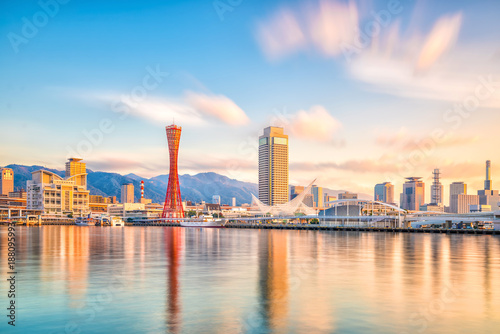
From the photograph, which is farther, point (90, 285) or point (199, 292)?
point (90, 285)

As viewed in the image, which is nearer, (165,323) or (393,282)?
(165,323)

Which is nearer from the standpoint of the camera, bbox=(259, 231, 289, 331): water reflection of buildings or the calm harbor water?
the calm harbor water

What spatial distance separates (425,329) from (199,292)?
10.5 metres

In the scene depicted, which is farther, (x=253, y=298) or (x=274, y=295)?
(x=274, y=295)

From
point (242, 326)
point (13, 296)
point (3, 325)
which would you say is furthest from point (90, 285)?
point (242, 326)

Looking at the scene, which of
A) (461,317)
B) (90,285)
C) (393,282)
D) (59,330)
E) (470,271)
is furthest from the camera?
(470,271)

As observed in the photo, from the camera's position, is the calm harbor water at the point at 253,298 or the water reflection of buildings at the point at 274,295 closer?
the calm harbor water at the point at 253,298

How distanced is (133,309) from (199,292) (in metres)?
4.19

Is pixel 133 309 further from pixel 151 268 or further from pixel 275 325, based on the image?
pixel 151 268

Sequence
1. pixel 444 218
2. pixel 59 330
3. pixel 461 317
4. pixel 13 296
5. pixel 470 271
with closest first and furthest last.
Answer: pixel 59 330, pixel 461 317, pixel 13 296, pixel 470 271, pixel 444 218

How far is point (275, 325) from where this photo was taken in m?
15.5

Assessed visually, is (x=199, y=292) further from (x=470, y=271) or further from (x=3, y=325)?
(x=470, y=271)

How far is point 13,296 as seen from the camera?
66.4ft

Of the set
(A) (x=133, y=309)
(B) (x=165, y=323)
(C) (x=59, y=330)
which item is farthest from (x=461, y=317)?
(C) (x=59, y=330)
